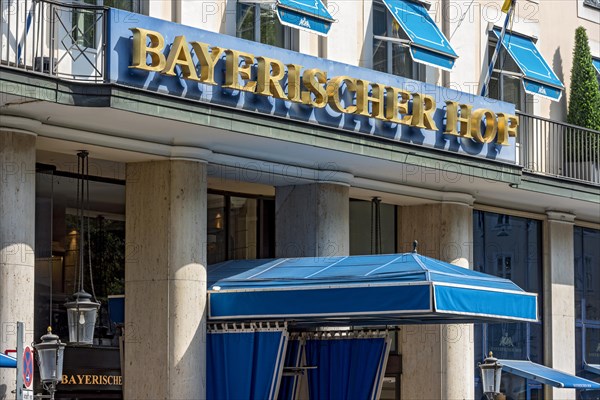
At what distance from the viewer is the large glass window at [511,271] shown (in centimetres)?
2825

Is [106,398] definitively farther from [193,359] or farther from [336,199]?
[336,199]

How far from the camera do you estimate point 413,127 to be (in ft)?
76.4

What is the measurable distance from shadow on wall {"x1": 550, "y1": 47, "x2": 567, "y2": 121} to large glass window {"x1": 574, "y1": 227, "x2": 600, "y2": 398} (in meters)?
2.56

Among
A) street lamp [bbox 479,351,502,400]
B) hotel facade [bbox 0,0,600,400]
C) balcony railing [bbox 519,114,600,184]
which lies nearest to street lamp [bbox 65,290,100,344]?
hotel facade [bbox 0,0,600,400]

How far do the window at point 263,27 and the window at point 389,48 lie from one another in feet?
6.62

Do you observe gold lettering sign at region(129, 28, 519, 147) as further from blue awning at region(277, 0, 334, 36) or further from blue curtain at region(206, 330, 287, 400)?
blue curtain at region(206, 330, 287, 400)

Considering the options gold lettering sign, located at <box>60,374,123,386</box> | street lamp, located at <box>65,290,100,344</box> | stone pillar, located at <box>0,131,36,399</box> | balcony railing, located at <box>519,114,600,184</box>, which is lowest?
gold lettering sign, located at <box>60,374,123,386</box>

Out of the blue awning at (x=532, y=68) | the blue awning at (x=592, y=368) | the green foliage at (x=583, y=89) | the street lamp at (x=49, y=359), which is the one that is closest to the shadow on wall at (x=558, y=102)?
the green foliage at (x=583, y=89)

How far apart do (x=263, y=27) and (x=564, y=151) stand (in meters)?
7.74

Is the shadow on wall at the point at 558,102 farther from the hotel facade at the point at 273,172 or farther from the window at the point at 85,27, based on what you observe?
the window at the point at 85,27

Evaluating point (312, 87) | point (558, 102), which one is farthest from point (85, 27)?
point (558, 102)

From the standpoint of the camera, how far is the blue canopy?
2044 centimetres

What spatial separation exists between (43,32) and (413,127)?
21.7ft

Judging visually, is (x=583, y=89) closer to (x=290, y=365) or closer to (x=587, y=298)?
(x=587, y=298)
